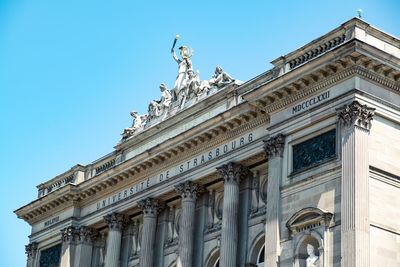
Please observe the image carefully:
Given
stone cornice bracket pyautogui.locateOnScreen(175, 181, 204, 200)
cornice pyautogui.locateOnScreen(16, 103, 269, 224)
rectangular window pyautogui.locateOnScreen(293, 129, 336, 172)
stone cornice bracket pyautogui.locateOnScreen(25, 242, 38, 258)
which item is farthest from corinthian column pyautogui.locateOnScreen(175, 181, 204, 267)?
stone cornice bracket pyautogui.locateOnScreen(25, 242, 38, 258)

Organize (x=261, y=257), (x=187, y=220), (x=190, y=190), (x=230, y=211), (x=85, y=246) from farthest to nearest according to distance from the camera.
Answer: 1. (x=85, y=246)
2. (x=190, y=190)
3. (x=187, y=220)
4. (x=230, y=211)
5. (x=261, y=257)

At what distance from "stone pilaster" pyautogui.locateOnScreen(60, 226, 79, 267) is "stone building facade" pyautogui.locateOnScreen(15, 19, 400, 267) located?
6 cm

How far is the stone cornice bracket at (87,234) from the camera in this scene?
169 feet

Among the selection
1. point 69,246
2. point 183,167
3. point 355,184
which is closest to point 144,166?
point 183,167

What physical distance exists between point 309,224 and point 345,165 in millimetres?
2791

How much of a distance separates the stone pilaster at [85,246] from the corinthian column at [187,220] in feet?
31.5

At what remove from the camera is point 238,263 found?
132 feet

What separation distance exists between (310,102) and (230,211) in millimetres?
6573

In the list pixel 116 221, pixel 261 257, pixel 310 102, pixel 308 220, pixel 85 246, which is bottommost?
pixel 261 257

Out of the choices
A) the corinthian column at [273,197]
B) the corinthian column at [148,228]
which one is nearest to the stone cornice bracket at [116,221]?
the corinthian column at [148,228]

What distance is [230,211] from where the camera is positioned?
132 feet

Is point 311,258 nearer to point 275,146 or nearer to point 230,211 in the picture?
point 275,146

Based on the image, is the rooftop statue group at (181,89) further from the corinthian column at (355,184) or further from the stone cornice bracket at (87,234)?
the corinthian column at (355,184)

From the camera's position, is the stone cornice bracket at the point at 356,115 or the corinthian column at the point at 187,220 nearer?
the stone cornice bracket at the point at 356,115
